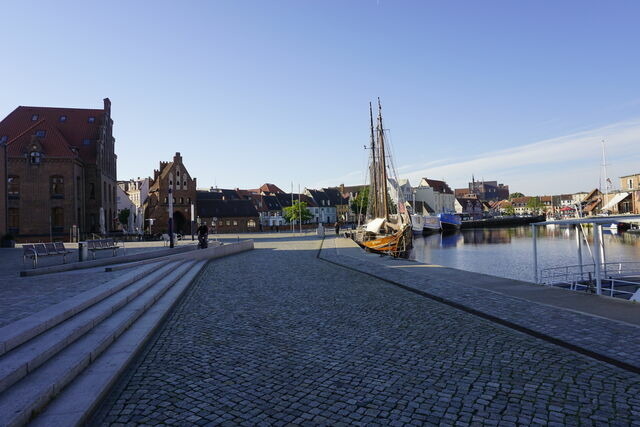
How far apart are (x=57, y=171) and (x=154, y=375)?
4497cm

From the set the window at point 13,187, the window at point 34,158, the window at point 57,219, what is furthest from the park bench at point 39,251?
the window at point 34,158

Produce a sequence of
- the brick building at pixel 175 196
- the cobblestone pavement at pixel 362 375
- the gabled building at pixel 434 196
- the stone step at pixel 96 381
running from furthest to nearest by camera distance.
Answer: the gabled building at pixel 434 196
the brick building at pixel 175 196
the cobblestone pavement at pixel 362 375
the stone step at pixel 96 381

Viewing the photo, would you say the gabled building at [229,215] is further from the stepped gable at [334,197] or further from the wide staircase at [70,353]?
the wide staircase at [70,353]

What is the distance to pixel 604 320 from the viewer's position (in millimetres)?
8148

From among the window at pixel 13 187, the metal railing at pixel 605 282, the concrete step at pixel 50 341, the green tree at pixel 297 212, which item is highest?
the window at pixel 13 187

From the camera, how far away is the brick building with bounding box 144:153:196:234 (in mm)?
74500

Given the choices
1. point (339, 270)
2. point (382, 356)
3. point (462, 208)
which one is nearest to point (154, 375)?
point (382, 356)

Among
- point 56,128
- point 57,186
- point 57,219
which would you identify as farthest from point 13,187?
point 56,128

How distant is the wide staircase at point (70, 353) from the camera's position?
14.8 feet

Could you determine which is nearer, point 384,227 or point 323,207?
point 384,227

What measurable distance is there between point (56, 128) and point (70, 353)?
50.7 meters

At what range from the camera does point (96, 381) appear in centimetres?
533

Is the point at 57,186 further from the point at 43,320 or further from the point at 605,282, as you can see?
the point at 605,282

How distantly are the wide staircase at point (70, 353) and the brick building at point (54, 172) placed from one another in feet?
106
